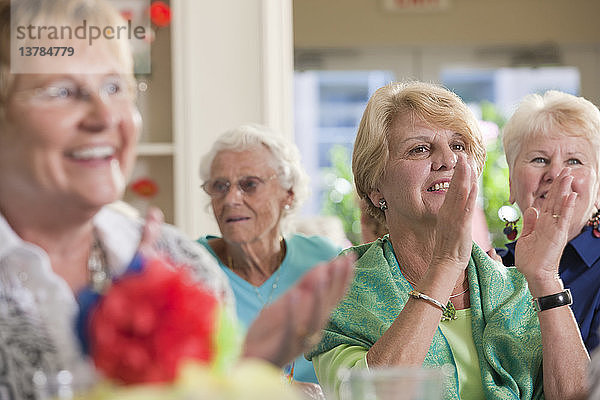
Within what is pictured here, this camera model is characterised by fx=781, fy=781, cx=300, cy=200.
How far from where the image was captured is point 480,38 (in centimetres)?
502

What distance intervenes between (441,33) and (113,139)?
4.52 m

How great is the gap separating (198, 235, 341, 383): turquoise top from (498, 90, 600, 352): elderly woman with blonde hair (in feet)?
1.33

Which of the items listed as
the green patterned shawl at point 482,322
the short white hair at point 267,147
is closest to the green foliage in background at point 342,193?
the short white hair at point 267,147

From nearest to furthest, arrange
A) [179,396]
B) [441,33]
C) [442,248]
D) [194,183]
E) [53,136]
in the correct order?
[179,396]
[53,136]
[442,248]
[194,183]
[441,33]

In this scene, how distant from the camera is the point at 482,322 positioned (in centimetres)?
131

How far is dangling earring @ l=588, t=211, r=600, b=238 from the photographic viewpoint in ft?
5.14

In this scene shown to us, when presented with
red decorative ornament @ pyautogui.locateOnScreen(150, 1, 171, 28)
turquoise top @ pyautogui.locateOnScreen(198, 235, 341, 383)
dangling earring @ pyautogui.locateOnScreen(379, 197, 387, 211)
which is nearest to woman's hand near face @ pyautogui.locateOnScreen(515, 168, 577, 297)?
dangling earring @ pyautogui.locateOnScreen(379, 197, 387, 211)

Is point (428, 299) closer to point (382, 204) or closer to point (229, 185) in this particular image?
point (382, 204)

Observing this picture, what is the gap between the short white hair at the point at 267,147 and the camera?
5.72 ft

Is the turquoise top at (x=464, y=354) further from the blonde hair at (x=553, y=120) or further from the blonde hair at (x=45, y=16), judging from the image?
the blonde hair at (x=45, y=16)

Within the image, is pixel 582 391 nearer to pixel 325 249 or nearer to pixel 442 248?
pixel 442 248

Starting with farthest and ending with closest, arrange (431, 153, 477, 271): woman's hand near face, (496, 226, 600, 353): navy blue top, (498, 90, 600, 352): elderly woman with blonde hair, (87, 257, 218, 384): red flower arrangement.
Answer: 1. (498, 90, 600, 352): elderly woman with blonde hair
2. (496, 226, 600, 353): navy blue top
3. (431, 153, 477, 271): woman's hand near face
4. (87, 257, 218, 384): red flower arrangement

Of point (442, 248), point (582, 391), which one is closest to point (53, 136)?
point (442, 248)

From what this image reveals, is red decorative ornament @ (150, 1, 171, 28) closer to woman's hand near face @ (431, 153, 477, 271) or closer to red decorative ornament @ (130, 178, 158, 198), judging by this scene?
red decorative ornament @ (130, 178, 158, 198)
